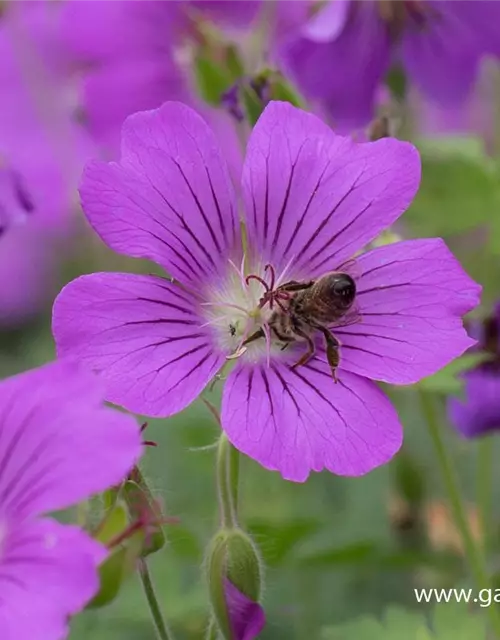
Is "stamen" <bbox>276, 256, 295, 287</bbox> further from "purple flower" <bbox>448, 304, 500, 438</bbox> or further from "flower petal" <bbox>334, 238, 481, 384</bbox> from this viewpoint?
"purple flower" <bbox>448, 304, 500, 438</bbox>

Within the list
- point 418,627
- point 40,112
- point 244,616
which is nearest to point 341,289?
point 244,616

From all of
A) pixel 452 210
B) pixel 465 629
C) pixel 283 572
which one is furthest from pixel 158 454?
pixel 465 629

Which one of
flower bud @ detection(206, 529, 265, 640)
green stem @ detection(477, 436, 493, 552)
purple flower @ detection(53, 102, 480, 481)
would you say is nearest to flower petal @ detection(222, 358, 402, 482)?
purple flower @ detection(53, 102, 480, 481)

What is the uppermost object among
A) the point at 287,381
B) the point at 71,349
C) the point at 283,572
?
the point at 71,349

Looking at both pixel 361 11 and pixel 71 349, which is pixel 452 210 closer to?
pixel 361 11

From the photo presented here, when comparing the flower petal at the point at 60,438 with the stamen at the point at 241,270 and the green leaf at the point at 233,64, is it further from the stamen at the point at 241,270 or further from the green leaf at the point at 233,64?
the green leaf at the point at 233,64

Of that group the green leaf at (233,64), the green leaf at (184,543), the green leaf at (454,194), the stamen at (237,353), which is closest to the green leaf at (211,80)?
the green leaf at (233,64)

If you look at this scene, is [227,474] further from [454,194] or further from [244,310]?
[454,194]
